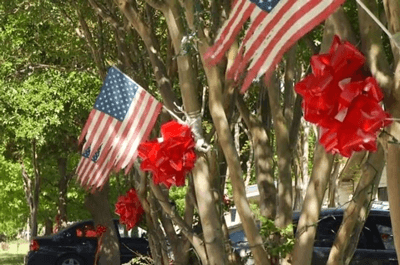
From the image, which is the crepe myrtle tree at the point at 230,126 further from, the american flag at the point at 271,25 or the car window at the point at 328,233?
the car window at the point at 328,233

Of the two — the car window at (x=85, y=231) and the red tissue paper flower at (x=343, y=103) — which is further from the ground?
the car window at (x=85, y=231)

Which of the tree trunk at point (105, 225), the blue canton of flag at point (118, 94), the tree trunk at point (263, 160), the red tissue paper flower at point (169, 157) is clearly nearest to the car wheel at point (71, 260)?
the tree trunk at point (105, 225)

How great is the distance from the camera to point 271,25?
585 centimetres

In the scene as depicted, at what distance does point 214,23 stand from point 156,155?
92.4 inches

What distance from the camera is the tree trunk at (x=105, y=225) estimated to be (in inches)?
1030

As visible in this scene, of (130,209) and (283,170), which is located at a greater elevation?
(130,209)

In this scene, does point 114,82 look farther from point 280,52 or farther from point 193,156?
point 280,52

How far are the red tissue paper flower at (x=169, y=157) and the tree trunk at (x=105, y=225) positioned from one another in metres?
17.5

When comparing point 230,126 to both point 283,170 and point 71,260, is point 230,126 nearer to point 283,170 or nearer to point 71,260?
point 283,170

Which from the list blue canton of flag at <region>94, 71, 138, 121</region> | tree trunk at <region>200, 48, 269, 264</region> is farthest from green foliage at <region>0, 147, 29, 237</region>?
tree trunk at <region>200, 48, 269, 264</region>

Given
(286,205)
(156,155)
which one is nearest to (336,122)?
(156,155)

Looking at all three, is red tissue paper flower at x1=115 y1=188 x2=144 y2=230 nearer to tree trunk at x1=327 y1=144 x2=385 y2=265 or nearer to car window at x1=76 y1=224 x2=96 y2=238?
tree trunk at x1=327 y1=144 x2=385 y2=265

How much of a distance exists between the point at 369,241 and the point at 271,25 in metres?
9.30

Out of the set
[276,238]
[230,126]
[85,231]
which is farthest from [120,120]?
[85,231]
